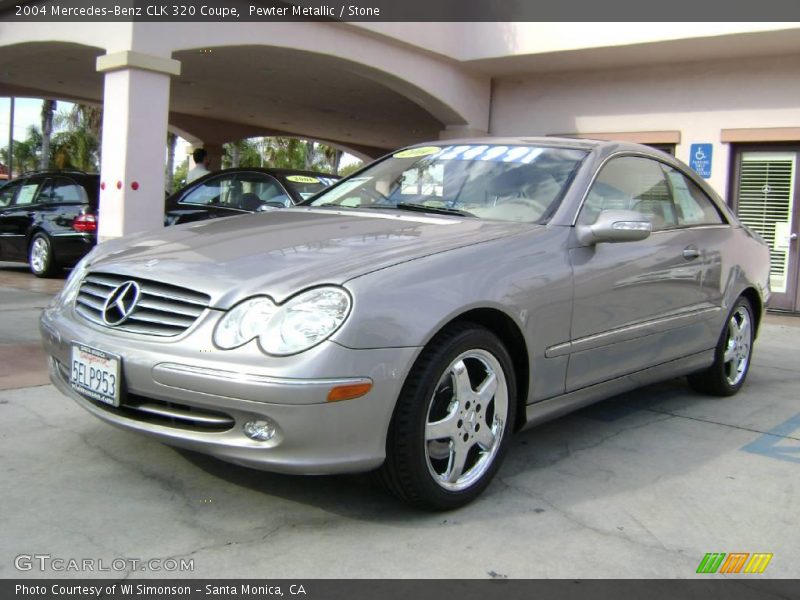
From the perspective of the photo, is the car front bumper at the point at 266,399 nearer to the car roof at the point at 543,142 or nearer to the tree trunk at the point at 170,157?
the car roof at the point at 543,142

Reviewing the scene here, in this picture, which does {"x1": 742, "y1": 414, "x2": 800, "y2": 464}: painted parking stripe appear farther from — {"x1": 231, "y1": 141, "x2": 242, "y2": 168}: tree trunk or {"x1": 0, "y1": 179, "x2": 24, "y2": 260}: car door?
{"x1": 231, "y1": 141, "x2": 242, "y2": 168}: tree trunk

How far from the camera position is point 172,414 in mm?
2750

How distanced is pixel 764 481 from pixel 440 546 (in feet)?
5.61

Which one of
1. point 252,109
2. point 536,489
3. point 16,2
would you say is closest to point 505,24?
point 16,2

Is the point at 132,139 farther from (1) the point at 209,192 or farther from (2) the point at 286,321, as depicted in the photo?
(2) the point at 286,321

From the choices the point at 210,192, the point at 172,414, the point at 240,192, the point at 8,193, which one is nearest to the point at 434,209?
the point at 172,414

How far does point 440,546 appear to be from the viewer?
→ 273 cm

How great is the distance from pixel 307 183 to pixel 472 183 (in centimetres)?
528

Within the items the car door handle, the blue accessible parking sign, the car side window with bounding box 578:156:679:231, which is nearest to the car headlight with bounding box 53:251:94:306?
the car side window with bounding box 578:156:679:231

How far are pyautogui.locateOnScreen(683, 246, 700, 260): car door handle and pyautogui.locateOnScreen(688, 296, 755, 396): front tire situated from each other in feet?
2.22

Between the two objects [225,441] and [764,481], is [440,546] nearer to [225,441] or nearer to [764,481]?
[225,441]

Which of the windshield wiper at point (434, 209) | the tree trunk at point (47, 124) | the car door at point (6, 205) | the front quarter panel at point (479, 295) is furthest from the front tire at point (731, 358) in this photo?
the tree trunk at point (47, 124)

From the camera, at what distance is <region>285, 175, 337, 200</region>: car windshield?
28.7ft

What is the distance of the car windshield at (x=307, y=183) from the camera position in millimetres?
8758
